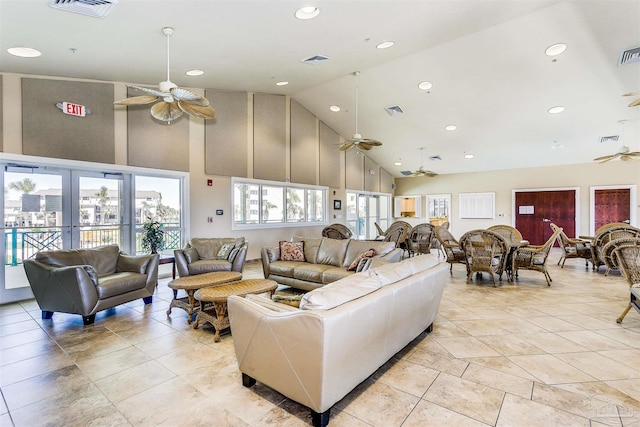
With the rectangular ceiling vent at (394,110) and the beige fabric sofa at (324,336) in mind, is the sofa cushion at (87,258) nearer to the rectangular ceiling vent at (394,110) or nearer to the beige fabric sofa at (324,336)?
the beige fabric sofa at (324,336)

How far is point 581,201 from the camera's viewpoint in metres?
9.31

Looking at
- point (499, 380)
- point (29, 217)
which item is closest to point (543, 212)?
point (499, 380)

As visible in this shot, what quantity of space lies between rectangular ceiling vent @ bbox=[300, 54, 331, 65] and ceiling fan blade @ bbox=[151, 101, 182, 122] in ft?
7.38

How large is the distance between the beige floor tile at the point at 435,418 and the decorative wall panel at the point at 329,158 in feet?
24.7

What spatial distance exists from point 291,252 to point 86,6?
12.5 ft

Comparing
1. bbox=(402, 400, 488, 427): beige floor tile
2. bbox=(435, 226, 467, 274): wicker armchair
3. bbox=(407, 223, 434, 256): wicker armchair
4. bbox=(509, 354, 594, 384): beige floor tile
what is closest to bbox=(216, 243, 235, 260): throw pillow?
bbox=(402, 400, 488, 427): beige floor tile

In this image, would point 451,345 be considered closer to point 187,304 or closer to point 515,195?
point 187,304

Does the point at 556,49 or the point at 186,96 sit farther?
the point at 556,49

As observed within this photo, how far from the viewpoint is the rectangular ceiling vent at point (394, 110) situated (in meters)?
7.34

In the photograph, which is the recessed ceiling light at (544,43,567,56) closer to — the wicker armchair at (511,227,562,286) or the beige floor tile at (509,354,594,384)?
the wicker armchair at (511,227,562,286)

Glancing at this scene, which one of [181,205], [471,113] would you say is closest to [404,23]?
[471,113]

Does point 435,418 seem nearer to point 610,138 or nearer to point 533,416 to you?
point 533,416

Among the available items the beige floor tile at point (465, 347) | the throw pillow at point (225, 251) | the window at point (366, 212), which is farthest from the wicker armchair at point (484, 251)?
the window at point (366, 212)

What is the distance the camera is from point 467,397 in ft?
6.98
